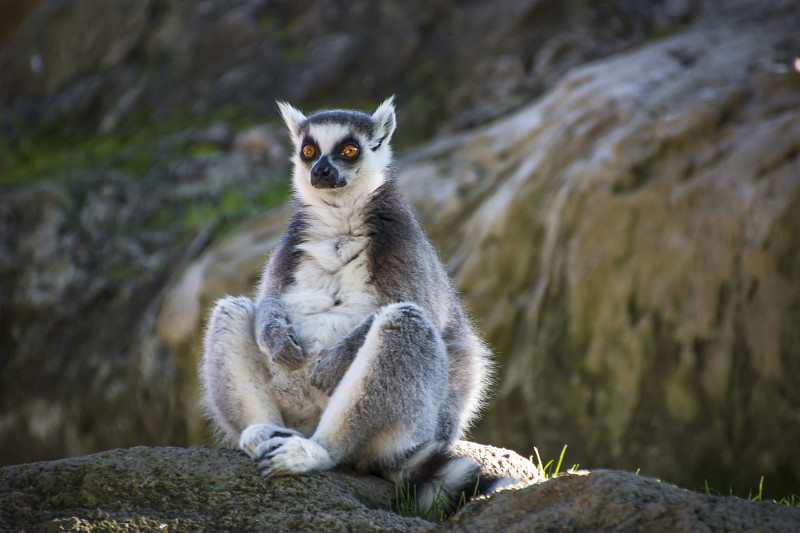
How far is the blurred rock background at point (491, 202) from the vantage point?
6.71m

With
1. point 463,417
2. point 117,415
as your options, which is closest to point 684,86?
point 463,417

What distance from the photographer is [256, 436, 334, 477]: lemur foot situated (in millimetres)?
3584

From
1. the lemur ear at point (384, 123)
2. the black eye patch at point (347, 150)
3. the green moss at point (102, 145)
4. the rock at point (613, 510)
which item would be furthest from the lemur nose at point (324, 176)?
the green moss at point (102, 145)

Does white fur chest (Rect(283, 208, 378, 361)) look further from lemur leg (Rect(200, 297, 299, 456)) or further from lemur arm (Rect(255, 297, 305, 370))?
lemur leg (Rect(200, 297, 299, 456))

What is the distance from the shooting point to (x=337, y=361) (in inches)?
152

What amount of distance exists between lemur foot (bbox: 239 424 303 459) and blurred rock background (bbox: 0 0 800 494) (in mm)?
4096

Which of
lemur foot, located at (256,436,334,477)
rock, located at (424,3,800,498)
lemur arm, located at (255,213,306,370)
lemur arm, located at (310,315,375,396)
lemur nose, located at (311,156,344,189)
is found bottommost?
rock, located at (424,3,800,498)

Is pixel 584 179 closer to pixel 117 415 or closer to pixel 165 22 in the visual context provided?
pixel 117 415

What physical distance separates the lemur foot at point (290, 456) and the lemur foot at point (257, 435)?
0.20 ft

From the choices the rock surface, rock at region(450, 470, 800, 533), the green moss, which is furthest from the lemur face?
the green moss

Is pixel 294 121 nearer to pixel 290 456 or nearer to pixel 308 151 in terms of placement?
pixel 308 151

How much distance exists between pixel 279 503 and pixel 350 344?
0.84 meters

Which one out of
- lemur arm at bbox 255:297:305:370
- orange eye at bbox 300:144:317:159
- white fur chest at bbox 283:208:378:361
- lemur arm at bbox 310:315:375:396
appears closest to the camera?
lemur arm at bbox 310:315:375:396

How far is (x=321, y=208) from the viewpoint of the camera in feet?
15.2
